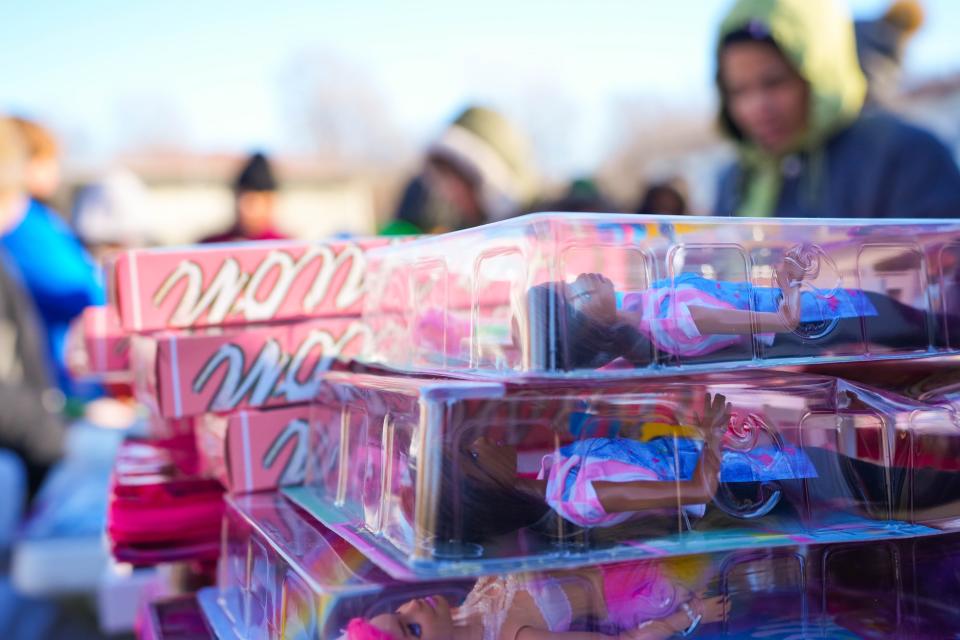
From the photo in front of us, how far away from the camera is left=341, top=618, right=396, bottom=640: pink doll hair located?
75cm

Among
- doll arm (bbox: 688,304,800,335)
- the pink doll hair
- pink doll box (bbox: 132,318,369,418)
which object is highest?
doll arm (bbox: 688,304,800,335)

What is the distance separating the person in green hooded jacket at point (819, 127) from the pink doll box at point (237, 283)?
0.87m

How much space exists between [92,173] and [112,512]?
15.8 meters

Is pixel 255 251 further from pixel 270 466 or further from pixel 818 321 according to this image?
pixel 818 321

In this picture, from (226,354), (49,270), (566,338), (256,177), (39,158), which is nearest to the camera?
(566,338)

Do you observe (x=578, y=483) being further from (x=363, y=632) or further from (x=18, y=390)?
(x=18, y=390)

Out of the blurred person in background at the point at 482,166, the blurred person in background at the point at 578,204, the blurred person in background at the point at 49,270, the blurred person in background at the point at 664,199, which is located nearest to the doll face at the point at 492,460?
the blurred person in background at the point at 578,204

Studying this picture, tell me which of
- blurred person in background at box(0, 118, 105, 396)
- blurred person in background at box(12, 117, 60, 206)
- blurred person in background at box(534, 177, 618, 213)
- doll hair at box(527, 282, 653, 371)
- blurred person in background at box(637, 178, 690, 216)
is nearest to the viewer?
doll hair at box(527, 282, 653, 371)

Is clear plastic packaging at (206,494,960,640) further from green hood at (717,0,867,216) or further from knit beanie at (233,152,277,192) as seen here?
knit beanie at (233,152,277,192)

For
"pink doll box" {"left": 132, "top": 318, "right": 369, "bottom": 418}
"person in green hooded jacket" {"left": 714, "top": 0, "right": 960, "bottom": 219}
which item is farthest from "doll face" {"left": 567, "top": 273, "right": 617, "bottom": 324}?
"person in green hooded jacket" {"left": 714, "top": 0, "right": 960, "bottom": 219}

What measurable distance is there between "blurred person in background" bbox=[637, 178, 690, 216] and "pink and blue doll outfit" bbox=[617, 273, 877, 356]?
307 centimetres

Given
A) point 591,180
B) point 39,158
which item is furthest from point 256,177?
→ point 591,180

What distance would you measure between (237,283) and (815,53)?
110 cm

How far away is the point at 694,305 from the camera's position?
0.79 meters
